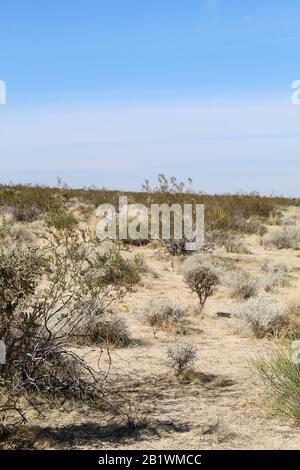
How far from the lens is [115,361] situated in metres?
7.05

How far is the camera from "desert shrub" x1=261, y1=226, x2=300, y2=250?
709 inches

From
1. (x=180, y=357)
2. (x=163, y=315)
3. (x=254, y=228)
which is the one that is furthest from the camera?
(x=254, y=228)

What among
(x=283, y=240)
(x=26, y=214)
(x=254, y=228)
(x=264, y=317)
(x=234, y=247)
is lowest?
(x=264, y=317)

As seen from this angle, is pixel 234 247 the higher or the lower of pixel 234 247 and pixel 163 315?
the higher

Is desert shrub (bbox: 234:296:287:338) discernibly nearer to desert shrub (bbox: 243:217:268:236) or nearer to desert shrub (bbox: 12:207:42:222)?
desert shrub (bbox: 243:217:268:236)

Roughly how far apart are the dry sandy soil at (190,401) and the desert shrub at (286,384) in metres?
0.10

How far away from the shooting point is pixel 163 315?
884 centimetres

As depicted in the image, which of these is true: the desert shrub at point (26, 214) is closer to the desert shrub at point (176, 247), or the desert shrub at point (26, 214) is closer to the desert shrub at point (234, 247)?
the desert shrub at point (176, 247)

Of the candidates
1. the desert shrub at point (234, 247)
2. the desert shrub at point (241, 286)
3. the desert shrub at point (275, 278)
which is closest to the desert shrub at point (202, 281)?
the desert shrub at point (241, 286)

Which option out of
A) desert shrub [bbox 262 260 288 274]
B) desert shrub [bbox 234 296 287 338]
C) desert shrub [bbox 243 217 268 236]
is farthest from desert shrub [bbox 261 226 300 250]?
desert shrub [bbox 234 296 287 338]

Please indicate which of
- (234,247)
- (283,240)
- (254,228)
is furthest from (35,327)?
(254,228)
